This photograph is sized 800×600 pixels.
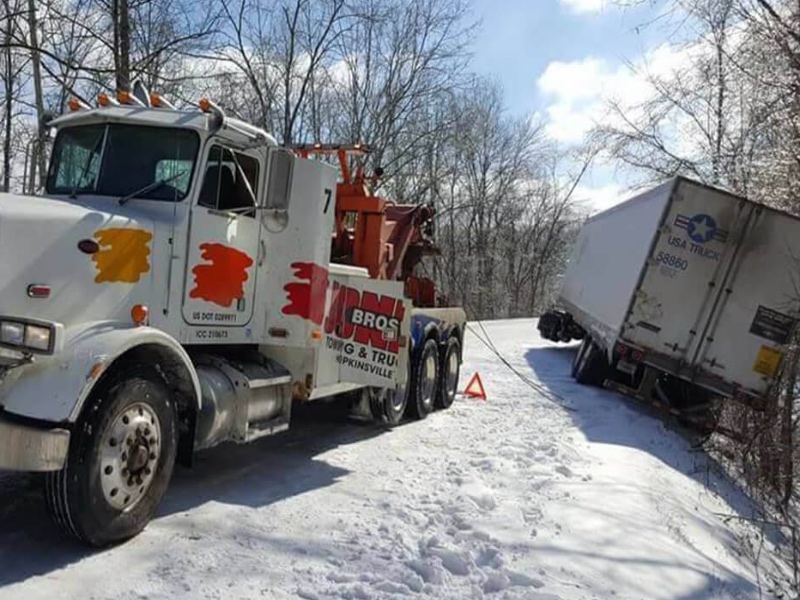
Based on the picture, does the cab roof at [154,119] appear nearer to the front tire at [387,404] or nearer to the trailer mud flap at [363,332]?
the trailer mud flap at [363,332]

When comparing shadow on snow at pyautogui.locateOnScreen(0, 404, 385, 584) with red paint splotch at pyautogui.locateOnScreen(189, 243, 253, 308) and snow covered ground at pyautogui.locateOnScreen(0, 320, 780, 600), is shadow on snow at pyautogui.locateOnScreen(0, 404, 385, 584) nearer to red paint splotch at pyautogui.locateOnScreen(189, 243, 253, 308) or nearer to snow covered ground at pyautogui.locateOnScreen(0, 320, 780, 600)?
snow covered ground at pyautogui.locateOnScreen(0, 320, 780, 600)

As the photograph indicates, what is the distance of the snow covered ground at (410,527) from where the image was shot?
13.3 feet

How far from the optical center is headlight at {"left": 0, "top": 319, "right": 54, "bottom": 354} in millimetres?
3875

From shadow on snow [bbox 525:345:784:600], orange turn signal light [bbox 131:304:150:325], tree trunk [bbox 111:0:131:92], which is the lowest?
shadow on snow [bbox 525:345:784:600]

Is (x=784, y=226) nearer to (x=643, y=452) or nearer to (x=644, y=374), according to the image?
(x=644, y=374)

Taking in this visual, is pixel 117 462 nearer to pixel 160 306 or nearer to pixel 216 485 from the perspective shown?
pixel 160 306

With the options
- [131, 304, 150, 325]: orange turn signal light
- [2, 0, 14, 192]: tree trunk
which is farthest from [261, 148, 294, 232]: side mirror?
[2, 0, 14, 192]: tree trunk

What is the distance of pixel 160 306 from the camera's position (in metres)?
5.10

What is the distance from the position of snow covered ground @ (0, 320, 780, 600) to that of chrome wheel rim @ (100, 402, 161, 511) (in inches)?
12.9

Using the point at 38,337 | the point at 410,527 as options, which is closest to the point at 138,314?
the point at 38,337

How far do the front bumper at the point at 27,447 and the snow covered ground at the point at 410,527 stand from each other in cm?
64

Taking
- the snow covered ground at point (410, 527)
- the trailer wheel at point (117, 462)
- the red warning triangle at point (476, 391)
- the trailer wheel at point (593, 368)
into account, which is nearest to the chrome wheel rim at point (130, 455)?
the trailer wheel at point (117, 462)

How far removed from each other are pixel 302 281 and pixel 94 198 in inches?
73.8

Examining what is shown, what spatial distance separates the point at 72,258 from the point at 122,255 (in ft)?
1.26
